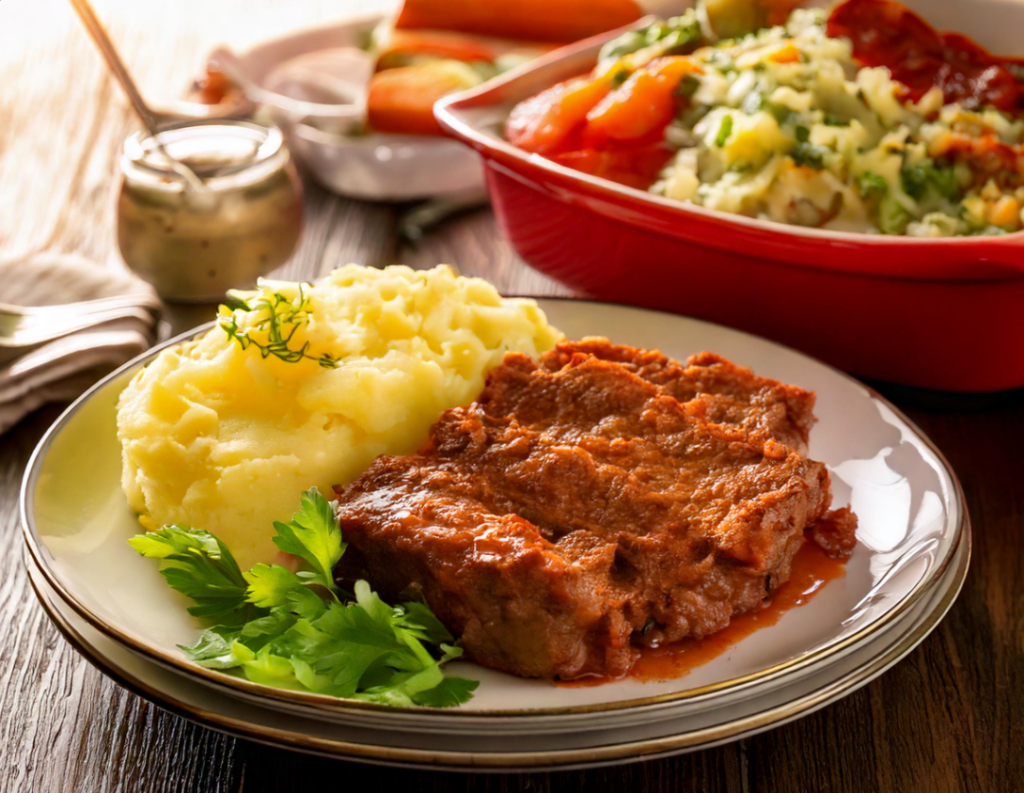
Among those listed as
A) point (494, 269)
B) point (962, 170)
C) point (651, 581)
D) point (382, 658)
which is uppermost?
point (382, 658)

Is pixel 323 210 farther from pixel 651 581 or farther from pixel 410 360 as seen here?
pixel 651 581

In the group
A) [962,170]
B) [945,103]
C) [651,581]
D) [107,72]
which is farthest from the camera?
[107,72]

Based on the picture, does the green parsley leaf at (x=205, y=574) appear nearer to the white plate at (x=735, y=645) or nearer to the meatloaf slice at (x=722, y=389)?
the white plate at (x=735, y=645)

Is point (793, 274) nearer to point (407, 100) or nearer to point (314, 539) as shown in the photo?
point (314, 539)

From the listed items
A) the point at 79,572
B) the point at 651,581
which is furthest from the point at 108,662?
the point at 651,581

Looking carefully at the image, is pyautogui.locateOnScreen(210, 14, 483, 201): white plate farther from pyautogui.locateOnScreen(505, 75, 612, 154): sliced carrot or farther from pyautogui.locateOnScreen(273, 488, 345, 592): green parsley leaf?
pyautogui.locateOnScreen(273, 488, 345, 592): green parsley leaf

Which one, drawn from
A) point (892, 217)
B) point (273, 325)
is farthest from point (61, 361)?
point (892, 217)

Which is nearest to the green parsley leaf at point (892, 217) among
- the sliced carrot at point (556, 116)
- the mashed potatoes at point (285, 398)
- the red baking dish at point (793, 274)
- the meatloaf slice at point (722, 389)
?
the red baking dish at point (793, 274)
